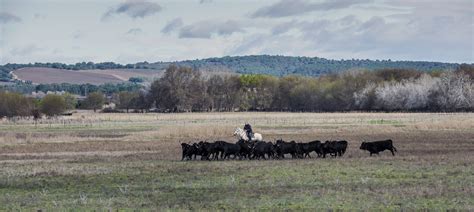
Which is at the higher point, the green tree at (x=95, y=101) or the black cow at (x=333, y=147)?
the green tree at (x=95, y=101)

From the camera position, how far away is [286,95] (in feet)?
512

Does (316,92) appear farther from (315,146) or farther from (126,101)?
(315,146)

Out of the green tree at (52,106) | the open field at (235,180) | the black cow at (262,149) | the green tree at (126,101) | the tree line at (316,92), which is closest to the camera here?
the open field at (235,180)

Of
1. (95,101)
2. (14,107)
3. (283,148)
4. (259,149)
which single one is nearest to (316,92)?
(95,101)

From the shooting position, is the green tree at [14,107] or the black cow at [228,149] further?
the green tree at [14,107]

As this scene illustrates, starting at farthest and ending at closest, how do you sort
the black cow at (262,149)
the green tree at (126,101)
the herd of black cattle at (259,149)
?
1. the green tree at (126,101)
2. the herd of black cattle at (259,149)
3. the black cow at (262,149)

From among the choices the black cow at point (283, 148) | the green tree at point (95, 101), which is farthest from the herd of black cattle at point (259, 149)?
the green tree at point (95, 101)

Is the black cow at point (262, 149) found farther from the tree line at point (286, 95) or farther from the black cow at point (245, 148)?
the tree line at point (286, 95)

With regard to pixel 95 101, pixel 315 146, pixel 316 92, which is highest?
pixel 316 92

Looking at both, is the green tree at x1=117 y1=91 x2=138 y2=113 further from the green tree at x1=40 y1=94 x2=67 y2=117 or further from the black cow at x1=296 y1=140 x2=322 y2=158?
the black cow at x1=296 y1=140 x2=322 y2=158

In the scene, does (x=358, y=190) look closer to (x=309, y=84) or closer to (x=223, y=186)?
(x=223, y=186)

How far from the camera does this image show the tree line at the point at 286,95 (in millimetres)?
117188

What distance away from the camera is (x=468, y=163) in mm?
27609

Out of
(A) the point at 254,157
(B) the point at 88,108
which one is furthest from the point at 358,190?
(B) the point at 88,108
